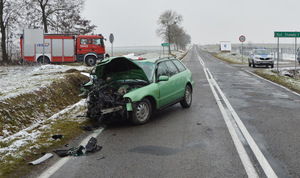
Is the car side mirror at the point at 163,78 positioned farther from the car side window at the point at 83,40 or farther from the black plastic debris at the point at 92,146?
the car side window at the point at 83,40

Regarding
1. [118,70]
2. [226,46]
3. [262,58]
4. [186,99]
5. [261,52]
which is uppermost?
[226,46]

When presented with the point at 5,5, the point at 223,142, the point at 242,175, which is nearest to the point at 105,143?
the point at 223,142

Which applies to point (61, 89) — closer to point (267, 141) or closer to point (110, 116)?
point (110, 116)

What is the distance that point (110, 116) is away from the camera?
6883 mm

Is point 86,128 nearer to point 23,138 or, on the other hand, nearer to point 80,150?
point 23,138

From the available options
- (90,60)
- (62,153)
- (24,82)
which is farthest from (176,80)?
(90,60)

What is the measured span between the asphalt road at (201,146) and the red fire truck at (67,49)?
62.4 ft

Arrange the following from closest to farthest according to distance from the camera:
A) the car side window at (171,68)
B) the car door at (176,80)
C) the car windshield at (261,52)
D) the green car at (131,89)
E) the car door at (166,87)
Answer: the green car at (131,89) → the car door at (166,87) → the car door at (176,80) → the car side window at (171,68) → the car windshield at (261,52)

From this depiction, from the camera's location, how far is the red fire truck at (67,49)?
87.9 ft

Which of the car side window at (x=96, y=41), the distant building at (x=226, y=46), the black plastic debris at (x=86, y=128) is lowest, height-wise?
the black plastic debris at (x=86, y=128)

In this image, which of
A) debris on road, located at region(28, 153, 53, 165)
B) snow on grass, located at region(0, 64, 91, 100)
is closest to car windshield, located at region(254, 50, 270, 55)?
snow on grass, located at region(0, 64, 91, 100)

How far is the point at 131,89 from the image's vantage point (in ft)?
24.2

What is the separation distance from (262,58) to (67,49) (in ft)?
58.1

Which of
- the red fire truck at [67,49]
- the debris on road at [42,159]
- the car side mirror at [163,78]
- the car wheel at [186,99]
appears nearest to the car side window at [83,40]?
the red fire truck at [67,49]
